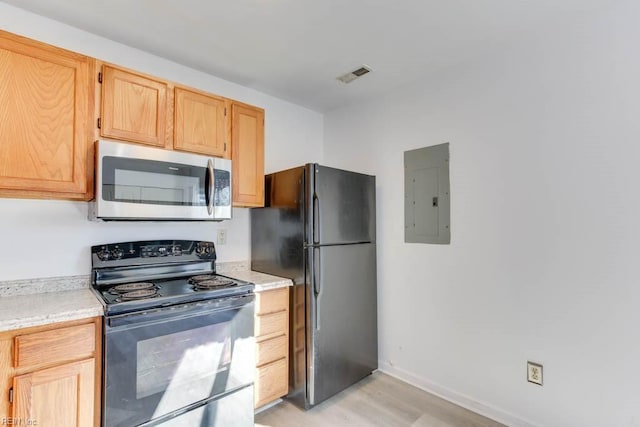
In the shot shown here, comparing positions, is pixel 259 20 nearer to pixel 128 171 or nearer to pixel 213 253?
pixel 128 171

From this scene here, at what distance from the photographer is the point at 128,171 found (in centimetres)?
177

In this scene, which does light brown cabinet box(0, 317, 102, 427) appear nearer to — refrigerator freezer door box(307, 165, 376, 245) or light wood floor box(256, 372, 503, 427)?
light wood floor box(256, 372, 503, 427)

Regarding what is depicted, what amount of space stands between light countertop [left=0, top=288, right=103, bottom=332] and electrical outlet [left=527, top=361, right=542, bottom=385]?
2395 millimetres

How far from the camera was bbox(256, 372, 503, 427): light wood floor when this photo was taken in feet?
6.76

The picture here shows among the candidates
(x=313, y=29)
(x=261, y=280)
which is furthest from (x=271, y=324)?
(x=313, y=29)

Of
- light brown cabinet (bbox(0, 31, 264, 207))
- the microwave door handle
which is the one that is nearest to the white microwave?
the microwave door handle

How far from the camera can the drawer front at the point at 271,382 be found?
210 centimetres

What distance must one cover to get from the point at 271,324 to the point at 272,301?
0.51 feet

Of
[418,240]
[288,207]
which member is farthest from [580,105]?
[288,207]

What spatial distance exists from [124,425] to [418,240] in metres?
2.15

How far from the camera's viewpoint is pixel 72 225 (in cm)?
189

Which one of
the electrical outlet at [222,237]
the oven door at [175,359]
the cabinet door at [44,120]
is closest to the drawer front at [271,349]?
the oven door at [175,359]

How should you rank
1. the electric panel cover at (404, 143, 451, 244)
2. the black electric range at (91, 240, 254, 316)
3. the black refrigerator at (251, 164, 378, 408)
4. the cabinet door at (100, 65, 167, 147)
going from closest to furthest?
the black electric range at (91, 240, 254, 316), the cabinet door at (100, 65, 167, 147), the black refrigerator at (251, 164, 378, 408), the electric panel cover at (404, 143, 451, 244)

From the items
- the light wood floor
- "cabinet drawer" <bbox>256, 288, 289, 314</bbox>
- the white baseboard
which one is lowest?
the light wood floor
